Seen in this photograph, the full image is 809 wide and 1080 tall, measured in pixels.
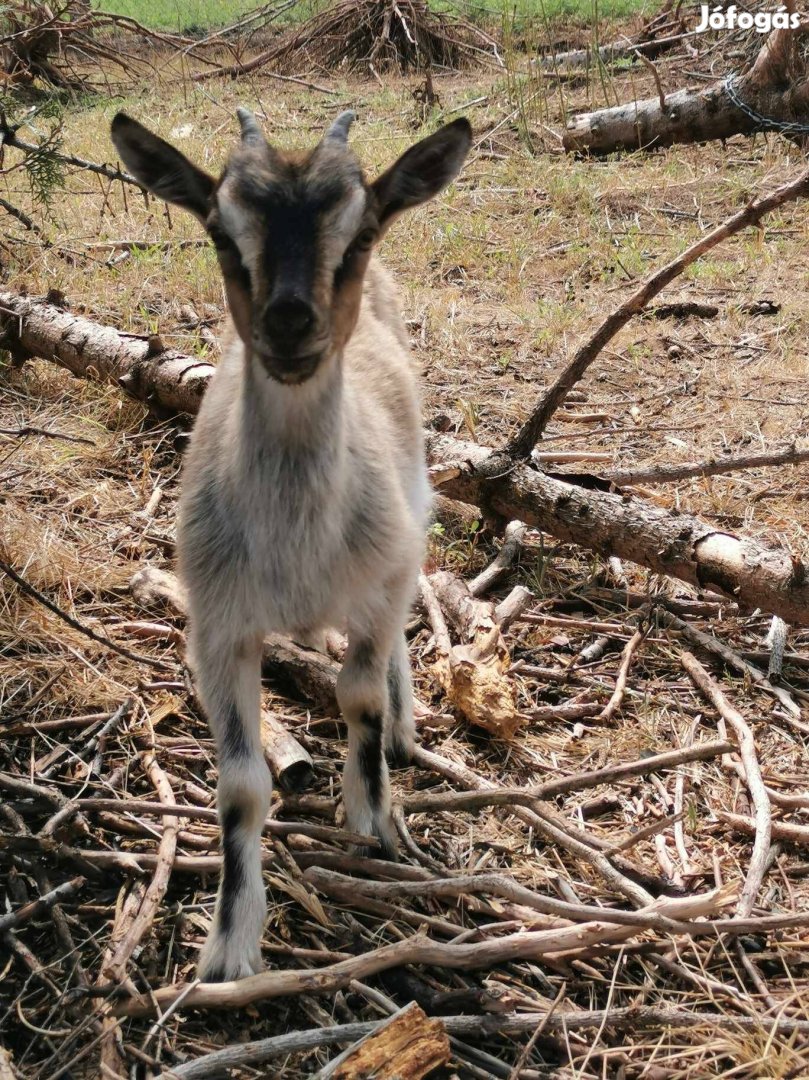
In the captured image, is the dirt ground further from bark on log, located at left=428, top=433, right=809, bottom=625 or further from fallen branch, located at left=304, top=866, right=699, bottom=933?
bark on log, located at left=428, top=433, right=809, bottom=625

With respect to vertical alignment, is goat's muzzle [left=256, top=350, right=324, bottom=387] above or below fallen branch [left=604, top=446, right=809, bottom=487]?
above

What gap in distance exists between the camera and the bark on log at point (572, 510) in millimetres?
4406

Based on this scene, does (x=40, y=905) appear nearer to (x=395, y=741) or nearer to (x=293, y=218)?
(x=395, y=741)

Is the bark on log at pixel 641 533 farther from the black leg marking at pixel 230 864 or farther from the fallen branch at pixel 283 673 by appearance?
the black leg marking at pixel 230 864

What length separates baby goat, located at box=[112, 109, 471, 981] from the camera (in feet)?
9.80

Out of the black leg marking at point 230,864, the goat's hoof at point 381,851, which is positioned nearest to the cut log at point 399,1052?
the black leg marking at point 230,864

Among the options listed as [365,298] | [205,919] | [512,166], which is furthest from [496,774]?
[512,166]

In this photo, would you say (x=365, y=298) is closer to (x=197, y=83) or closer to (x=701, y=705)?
(x=701, y=705)

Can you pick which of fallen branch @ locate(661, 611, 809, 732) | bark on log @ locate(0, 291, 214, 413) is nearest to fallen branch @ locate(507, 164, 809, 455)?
fallen branch @ locate(661, 611, 809, 732)

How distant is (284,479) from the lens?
329cm

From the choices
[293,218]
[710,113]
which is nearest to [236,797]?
[293,218]

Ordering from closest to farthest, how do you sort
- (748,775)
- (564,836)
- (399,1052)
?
(399,1052)
(564,836)
(748,775)

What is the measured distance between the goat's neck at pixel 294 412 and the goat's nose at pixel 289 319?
0.28 meters

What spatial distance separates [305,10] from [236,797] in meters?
16.1
